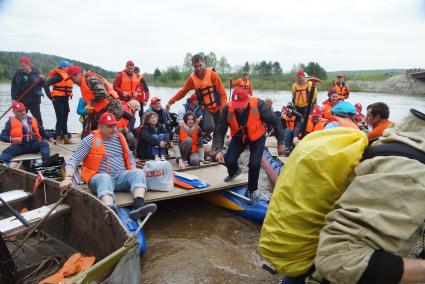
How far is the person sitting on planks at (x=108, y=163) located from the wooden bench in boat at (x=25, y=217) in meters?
0.53

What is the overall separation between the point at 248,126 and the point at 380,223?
127 inches

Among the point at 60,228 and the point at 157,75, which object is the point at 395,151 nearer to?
the point at 60,228

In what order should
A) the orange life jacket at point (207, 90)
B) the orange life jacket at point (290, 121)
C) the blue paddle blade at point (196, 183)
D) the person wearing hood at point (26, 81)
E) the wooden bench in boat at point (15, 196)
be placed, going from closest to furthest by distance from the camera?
the wooden bench in boat at point (15, 196), the blue paddle blade at point (196, 183), the orange life jacket at point (207, 90), the person wearing hood at point (26, 81), the orange life jacket at point (290, 121)

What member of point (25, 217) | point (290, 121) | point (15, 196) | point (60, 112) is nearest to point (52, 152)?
point (60, 112)

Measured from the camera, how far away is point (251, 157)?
439cm

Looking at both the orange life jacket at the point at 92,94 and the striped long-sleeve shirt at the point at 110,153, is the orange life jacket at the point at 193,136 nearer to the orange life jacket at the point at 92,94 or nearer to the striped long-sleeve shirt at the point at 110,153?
the orange life jacket at the point at 92,94

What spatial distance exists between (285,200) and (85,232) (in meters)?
2.34

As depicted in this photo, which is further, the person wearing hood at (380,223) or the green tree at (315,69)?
the green tree at (315,69)

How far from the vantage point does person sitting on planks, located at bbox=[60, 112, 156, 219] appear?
151 inches

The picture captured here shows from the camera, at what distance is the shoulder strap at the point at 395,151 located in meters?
1.11

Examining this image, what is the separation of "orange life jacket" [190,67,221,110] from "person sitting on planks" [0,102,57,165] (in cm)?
261

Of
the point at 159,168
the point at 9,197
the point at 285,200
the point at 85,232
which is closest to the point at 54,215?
the point at 85,232

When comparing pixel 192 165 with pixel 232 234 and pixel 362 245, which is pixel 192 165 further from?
pixel 362 245

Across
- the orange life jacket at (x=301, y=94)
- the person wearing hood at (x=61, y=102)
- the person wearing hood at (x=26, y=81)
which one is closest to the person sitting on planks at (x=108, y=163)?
the person wearing hood at (x=61, y=102)
